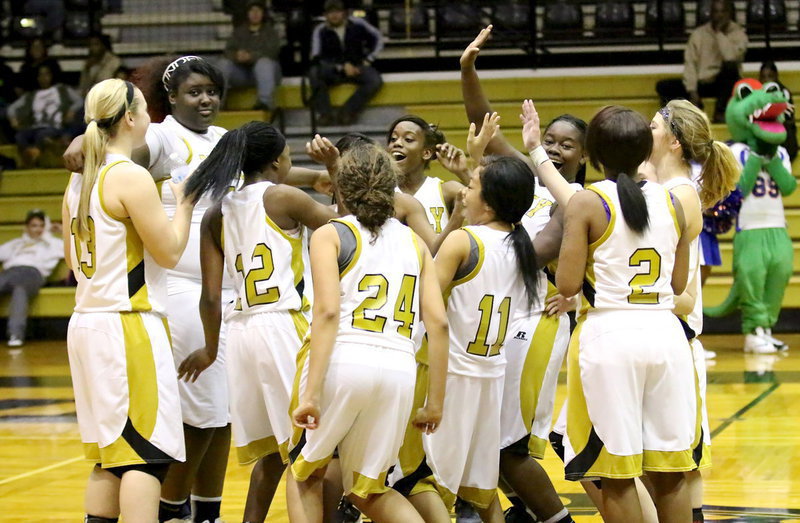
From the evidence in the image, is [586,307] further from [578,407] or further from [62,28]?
[62,28]

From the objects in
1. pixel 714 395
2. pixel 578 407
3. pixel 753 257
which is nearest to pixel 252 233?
pixel 578 407

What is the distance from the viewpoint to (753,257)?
9.77m

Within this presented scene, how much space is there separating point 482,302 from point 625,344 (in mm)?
539

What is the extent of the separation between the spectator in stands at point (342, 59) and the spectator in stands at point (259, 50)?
443mm

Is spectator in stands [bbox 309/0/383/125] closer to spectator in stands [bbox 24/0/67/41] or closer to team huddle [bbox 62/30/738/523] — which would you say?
spectator in stands [bbox 24/0/67/41]

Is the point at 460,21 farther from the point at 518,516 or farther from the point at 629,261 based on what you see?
the point at 629,261

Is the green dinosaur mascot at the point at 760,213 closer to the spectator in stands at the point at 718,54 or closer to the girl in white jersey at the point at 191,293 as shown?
the spectator in stands at the point at 718,54

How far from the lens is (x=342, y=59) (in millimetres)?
12734

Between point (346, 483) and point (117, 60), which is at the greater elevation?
point (117, 60)

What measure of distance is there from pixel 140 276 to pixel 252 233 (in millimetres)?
420

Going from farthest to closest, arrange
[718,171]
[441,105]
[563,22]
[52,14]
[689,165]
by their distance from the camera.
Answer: [52,14], [563,22], [441,105], [718,171], [689,165]

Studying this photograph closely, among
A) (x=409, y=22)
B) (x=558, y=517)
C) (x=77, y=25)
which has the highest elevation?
(x=77, y=25)

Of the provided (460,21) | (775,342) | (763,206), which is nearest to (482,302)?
(763,206)

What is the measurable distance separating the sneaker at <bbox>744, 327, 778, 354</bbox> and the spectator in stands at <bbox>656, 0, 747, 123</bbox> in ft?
10.0
